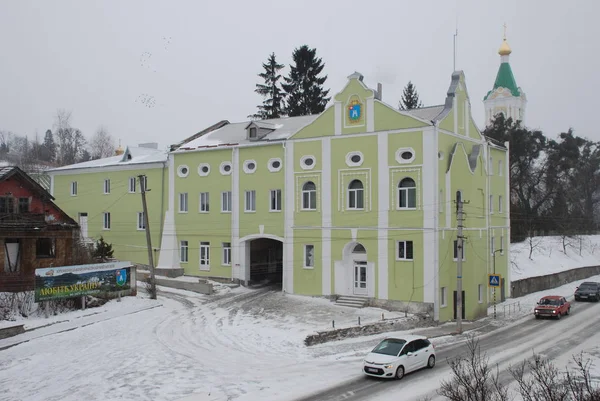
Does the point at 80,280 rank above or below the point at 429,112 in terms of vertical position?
below

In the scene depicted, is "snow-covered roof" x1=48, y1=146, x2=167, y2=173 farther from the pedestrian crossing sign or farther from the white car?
the white car

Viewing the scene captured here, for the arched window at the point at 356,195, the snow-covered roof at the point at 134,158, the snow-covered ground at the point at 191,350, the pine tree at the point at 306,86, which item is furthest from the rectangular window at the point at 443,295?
the pine tree at the point at 306,86

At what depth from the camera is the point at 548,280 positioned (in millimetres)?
55625

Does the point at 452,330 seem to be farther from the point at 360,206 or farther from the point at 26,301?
the point at 26,301

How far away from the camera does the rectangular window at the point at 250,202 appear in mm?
44750

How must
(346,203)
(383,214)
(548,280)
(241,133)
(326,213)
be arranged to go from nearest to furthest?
(383,214) < (346,203) < (326,213) < (241,133) < (548,280)

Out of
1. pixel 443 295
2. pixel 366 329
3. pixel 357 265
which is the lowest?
pixel 366 329

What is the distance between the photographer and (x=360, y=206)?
39094 mm

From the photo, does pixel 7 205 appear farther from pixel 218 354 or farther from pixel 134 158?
pixel 218 354

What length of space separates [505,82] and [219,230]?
73816mm

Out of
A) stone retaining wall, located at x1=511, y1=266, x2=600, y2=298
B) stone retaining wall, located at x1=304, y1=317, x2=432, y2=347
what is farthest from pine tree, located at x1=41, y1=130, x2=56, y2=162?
stone retaining wall, located at x1=304, y1=317, x2=432, y2=347

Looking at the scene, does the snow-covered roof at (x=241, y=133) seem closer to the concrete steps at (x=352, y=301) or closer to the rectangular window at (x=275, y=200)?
the rectangular window at (x=275, y=200)

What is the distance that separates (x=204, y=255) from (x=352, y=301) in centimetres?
1444

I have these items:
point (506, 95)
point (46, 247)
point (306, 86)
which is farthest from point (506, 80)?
point (46, 247)
